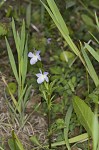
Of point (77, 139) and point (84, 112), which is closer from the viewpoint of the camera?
point (84, 112)

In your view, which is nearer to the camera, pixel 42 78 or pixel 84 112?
pixel 84 112

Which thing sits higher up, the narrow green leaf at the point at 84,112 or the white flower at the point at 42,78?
the white flower at the point at 42,78

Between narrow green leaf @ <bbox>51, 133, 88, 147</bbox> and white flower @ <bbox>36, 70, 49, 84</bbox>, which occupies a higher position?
white flower @ <bbox>36, 70, 49, 84</bbox>

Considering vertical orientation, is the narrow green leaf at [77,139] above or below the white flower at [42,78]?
below

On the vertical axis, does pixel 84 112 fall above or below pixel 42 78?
below

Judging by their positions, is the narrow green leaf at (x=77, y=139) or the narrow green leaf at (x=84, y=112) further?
the narrow green leaf at (x=77, y=139)

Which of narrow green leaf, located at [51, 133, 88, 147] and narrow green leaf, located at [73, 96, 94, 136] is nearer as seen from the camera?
narrow green leaf, located at [73, 96, 94, 136]

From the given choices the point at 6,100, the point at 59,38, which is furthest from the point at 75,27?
the point at 6,100

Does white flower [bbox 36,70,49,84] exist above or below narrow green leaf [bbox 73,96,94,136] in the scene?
above

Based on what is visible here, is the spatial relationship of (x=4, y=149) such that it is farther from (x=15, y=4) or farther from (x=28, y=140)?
(x=15, y=4)

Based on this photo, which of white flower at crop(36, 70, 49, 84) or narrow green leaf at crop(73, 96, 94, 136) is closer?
narrow green leaf at crop(73, 96, 94, 136)

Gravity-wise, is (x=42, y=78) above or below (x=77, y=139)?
above
